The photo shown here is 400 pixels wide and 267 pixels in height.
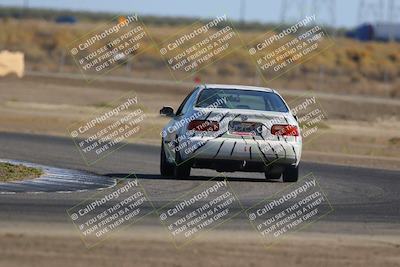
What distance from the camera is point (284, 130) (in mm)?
19219

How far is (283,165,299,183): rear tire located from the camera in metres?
19.8

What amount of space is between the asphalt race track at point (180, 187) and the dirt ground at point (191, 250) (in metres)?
1.01

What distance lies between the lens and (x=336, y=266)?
11.4 m

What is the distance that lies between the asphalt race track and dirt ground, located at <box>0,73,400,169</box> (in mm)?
4177

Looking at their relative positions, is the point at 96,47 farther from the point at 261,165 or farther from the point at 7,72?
the point at 261,165

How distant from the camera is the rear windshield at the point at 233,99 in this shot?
19562 mm

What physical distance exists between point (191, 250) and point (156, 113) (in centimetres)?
3335

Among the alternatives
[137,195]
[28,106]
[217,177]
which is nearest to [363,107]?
[28,106]
